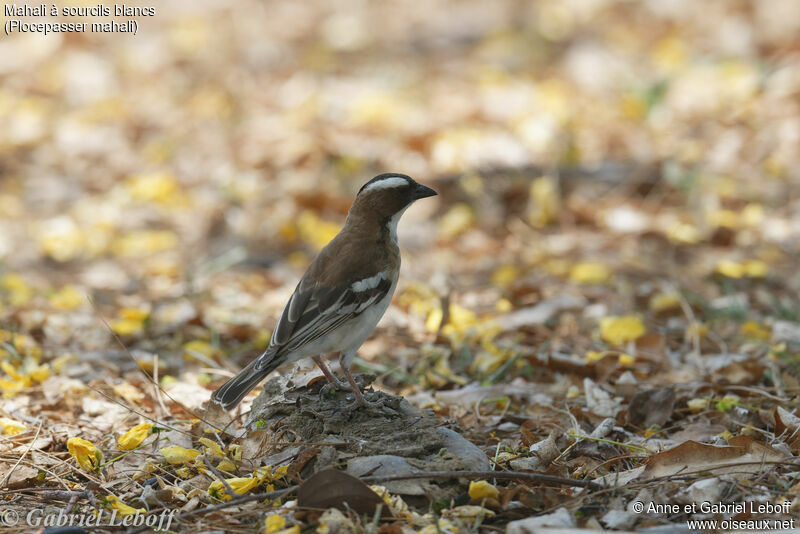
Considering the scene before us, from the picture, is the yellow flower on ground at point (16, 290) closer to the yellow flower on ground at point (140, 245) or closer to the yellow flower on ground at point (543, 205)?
the yellow flower on ground at point (140, 245)

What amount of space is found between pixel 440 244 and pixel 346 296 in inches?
142

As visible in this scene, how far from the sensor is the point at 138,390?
5.14 m

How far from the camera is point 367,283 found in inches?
186

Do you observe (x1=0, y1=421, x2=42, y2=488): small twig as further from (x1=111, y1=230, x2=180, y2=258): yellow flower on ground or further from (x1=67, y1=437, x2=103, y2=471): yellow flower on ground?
(x1=111, y1=230, x2=180, y2=258): yellow flower on ground

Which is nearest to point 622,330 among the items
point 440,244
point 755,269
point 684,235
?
point 755,269

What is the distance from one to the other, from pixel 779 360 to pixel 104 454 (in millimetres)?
3905

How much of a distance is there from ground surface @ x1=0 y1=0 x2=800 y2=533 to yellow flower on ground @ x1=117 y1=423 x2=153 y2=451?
0.03 ft

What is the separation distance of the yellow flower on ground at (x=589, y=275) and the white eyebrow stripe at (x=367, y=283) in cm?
269

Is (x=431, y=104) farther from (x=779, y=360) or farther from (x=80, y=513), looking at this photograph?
(x=80, y=513)

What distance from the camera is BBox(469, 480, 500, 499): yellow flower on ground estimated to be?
3.56 metres

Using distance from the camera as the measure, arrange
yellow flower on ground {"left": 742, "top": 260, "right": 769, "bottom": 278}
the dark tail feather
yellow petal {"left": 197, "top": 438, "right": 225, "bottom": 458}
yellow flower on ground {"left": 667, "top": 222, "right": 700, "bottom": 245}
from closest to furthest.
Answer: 1. yellow petal {"left": 197, "top": 438, "right": 225, "bottom": 458}
2. the dark tail feather
3. yellow flower on ground {"left": 742, "top": 260, "right": 769, "bottom": 278}
4. yellow flower on ground {"left": 667, "top": 222, "right": 700, "bottom": 245}

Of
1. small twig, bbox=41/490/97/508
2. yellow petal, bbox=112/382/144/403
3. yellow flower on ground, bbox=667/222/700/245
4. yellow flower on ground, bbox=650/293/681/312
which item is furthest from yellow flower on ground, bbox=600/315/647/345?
small twig, bbox=41/490/97/508

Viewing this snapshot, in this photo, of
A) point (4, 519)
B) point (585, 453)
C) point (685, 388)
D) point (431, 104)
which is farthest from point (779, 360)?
point (431, 104)

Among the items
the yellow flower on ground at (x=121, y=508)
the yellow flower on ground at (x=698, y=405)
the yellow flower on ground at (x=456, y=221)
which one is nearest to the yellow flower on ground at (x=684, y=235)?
the yellow flower on ground at (x=456, y=221)
